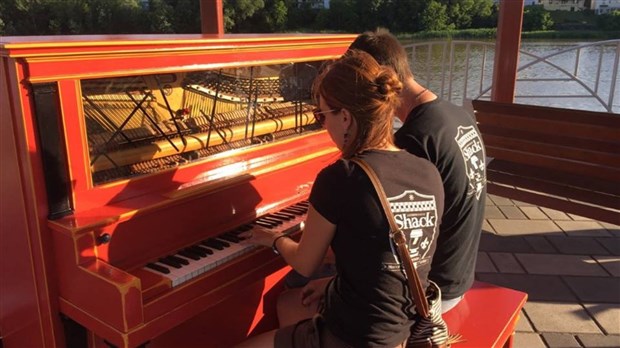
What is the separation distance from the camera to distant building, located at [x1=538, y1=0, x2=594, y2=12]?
19094mm

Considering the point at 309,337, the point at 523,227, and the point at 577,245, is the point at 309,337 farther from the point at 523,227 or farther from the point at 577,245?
the point at 523,227

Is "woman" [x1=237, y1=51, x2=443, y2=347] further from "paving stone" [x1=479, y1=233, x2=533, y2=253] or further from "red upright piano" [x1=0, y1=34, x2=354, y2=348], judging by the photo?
"paving stone" [x1=479, y1=233, x2=533, y2=253]

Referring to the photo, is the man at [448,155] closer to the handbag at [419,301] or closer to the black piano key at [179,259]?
the handbag at [419,301]

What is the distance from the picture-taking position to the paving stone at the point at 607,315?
9.88 ft

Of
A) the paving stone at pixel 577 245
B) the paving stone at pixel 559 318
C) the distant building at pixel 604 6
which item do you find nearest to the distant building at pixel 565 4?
the distant building at pixel 604 6

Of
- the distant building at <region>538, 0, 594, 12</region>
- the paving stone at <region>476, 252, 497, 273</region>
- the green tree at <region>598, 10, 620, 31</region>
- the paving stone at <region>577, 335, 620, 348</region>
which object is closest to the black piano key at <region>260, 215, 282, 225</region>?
the paving stone at <region>577, 335, 620, 348</region>

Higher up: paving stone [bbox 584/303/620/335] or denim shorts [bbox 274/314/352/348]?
denim shorts [bbox 274/314/352/348]

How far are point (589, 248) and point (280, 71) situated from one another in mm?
2891

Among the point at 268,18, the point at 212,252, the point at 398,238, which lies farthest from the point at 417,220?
the point at 268,18

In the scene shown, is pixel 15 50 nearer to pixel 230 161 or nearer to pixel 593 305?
pixel 230 161

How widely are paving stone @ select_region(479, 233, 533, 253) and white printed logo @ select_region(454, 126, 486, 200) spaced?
2204 mm

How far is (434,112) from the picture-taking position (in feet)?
6.22

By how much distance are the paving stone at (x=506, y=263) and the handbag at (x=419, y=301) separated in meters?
1.96

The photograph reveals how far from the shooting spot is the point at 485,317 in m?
2.17
